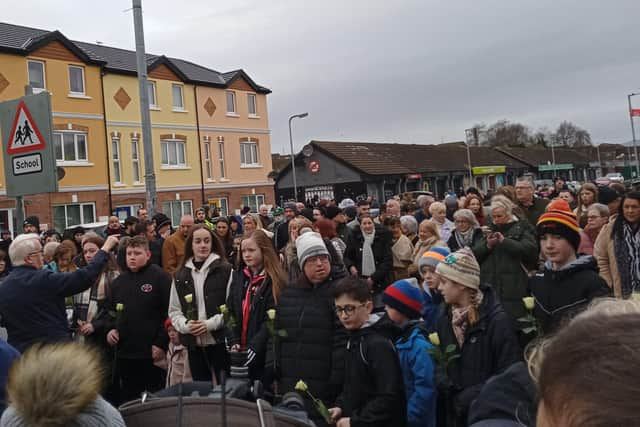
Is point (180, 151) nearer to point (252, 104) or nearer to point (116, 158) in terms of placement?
point (116, 158)

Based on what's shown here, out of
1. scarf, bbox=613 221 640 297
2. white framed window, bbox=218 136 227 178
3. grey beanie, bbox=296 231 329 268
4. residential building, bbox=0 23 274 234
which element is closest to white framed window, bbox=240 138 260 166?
residential building, bbox=0 23 274 234

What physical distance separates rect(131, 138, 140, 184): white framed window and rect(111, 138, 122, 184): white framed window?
81cm

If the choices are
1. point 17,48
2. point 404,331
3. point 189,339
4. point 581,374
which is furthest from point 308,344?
point 17,48

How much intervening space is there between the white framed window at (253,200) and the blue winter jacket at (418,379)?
31.5 m

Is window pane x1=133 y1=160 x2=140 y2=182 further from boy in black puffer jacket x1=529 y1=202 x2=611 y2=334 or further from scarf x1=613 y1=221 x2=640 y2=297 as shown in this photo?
boy in black puffer jacket x1=529 y1=202 x2=611 y2=334

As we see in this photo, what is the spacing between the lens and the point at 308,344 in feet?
13.2

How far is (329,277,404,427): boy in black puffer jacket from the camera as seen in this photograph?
3320 millimetres

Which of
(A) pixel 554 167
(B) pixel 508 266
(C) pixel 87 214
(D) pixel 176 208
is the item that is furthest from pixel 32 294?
(A) pixel 554 167

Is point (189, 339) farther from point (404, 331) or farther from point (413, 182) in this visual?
point (413, 182)

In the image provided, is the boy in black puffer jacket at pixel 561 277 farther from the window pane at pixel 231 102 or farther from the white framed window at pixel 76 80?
the window pane at pixel 231 102

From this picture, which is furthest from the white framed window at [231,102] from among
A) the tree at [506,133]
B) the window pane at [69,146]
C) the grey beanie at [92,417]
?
the tree at [506,133]

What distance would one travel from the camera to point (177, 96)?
31734 mm

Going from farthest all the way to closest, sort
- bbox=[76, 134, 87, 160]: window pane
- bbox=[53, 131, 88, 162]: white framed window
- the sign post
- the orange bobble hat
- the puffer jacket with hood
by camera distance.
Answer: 1. bbox=[76, 134, 87, 160]: window pane
2. bbox=[53, 131, 88, 162]: white framed window
3. the sign post
4. the orange bobble hat
5. the puffer jacket with hood

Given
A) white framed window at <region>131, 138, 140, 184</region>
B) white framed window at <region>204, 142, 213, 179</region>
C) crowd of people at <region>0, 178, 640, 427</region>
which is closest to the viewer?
crowd of people at <region>0, 178, 640, 427</region>
